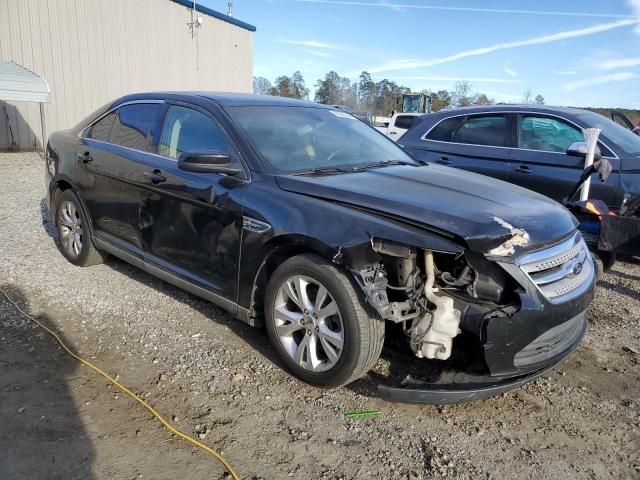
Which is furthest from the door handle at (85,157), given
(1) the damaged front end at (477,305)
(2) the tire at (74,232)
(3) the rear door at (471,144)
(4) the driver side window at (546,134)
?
(4) the driver side window at (546,134)

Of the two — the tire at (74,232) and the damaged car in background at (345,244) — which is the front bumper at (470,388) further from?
the tire at (74,232)

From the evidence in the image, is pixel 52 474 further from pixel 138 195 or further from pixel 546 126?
pixel 546 126

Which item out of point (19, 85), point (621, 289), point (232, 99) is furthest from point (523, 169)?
point (19, 85)

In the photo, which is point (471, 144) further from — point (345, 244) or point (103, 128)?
point (103, 128)

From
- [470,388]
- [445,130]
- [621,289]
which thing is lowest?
[621,289]

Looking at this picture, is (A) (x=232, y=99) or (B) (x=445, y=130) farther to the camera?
(B) (x=445, y=130)

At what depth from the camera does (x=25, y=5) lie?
13797 millimetres

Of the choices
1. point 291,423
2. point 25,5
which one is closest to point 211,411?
point 291,423

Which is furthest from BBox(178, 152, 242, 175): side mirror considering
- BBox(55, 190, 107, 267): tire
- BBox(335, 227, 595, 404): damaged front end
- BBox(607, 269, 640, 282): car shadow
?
BBox(607, 269, 640, 282): car shadow

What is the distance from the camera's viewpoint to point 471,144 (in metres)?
6.29

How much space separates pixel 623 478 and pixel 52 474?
269cm

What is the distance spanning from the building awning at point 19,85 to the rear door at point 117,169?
8.99m

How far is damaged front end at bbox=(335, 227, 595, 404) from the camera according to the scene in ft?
8.34

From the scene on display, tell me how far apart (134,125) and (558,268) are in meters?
3.52
